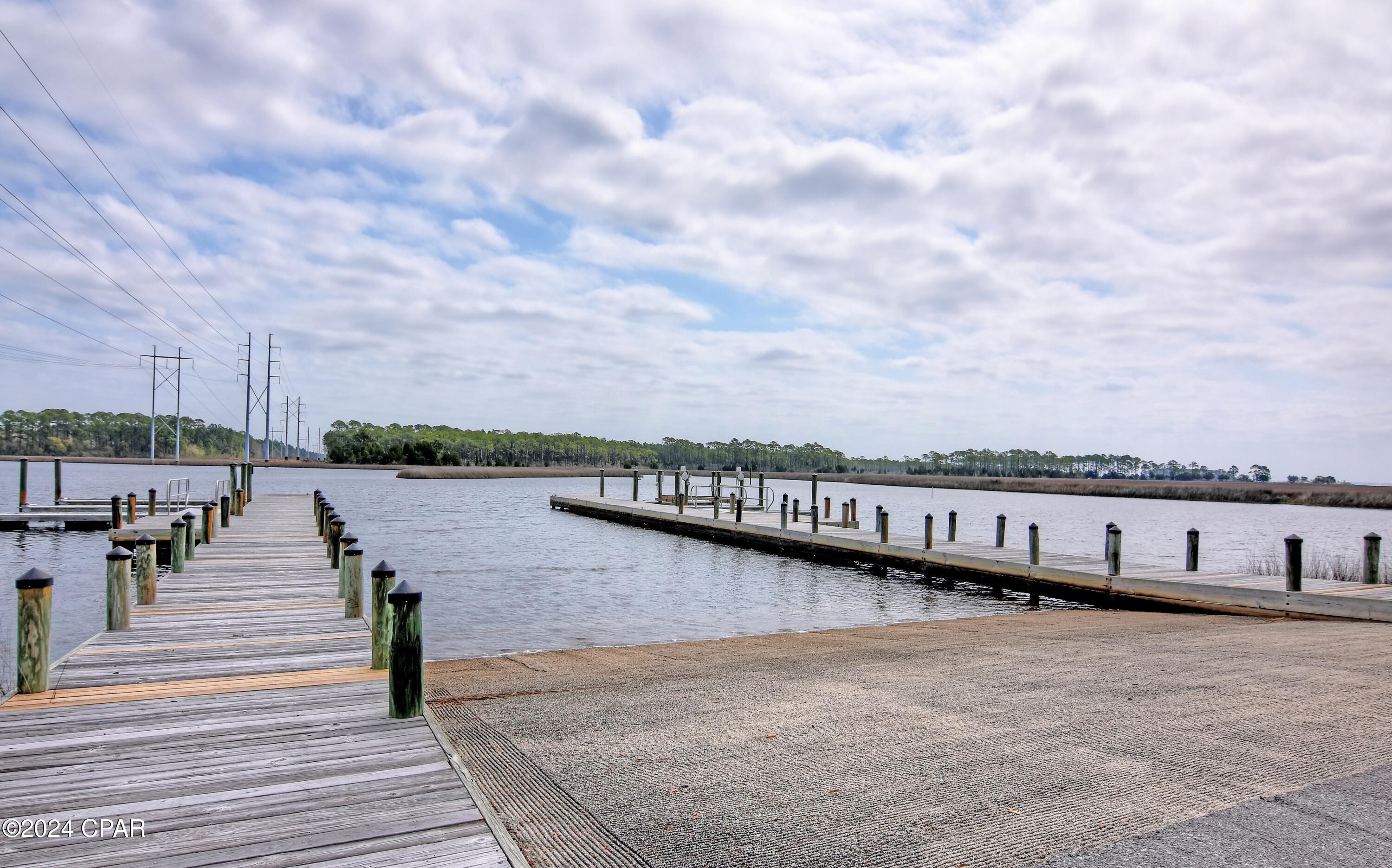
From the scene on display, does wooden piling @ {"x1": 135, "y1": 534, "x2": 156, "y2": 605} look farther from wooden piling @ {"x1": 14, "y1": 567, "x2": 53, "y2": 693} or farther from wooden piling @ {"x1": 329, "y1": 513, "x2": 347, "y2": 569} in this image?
wooden piling @ {"x1": 14, "y1": 567, "x2": 53, "y2": 693}

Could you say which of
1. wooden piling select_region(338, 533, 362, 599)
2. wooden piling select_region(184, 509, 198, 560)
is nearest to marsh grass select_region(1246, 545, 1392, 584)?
wooden piling select_region(338, 533, 362, 599)

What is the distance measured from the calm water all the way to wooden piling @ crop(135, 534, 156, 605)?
1620 millimetres

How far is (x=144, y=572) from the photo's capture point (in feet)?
35.6

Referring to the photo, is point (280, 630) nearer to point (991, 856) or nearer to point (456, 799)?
point (456, 799)

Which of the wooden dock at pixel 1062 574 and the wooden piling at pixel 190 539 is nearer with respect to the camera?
the wooden dock at pixel 1062 574

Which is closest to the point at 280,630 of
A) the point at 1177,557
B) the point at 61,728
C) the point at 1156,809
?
the point at 61,728

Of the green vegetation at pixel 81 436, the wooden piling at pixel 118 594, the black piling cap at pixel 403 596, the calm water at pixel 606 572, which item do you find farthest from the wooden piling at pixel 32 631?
the green vegetation at pixel 81 436

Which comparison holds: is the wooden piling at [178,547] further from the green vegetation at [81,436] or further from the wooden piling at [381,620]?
the green vegetation at [81,436]

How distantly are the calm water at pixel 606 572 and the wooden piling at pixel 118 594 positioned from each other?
1827 millimetres

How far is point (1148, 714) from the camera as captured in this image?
6383 millimetres

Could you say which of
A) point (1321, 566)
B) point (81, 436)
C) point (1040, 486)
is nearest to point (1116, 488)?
point (1040, 486)

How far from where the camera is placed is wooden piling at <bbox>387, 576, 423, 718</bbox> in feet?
19.1

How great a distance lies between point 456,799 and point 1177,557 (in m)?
32.7

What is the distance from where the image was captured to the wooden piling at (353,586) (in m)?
10.1
